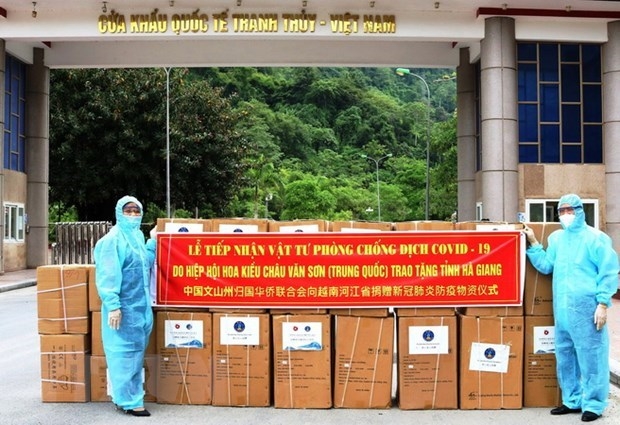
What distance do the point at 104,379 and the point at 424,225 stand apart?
10.9 feet

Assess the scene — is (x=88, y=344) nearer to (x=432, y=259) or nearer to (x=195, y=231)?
(x=195, y=231)

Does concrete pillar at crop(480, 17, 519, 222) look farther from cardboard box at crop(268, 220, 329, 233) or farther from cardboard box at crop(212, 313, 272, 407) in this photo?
cardboard box at crop(212, 313, 272, 407)

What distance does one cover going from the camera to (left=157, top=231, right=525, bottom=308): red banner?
20.8 feet

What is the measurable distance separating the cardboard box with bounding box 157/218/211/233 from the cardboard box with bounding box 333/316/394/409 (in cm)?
156

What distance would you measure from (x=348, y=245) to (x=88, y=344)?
260 centimetres

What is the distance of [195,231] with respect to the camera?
6.64 m

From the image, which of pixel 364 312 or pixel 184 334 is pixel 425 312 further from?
pixel 184 334

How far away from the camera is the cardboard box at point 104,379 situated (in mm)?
6501

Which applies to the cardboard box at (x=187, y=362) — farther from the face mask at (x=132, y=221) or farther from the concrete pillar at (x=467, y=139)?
the concrete pillar at (x=467, y=139)

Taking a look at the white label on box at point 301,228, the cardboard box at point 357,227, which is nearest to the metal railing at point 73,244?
the white label on box at point 301,228

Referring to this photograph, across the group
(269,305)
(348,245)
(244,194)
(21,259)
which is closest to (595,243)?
(348,245)

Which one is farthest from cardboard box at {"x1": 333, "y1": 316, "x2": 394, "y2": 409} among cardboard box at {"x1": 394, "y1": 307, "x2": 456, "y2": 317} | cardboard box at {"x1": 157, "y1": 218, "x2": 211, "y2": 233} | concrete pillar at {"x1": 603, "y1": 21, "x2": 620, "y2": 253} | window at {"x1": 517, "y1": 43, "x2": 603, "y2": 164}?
concrete pillar at {"x1": 603, "y1": 21, "x2": 620, "y2": 253}

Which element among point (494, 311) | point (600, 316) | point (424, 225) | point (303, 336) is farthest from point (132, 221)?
point (600, 316)

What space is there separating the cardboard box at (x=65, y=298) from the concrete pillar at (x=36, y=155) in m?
19.4
